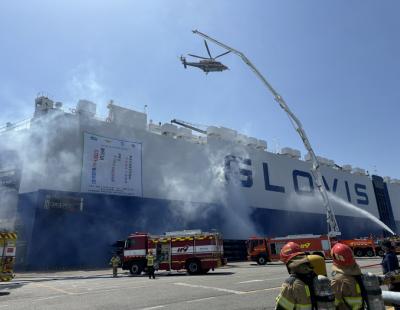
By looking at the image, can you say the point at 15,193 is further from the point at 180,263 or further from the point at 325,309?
the point at 325,309

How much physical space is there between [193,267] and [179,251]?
1457 millimetres

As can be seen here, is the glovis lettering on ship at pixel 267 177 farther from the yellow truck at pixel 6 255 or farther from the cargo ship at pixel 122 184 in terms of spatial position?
the yellow truck at pixel 6 255

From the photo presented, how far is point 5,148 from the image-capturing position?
31078 mm

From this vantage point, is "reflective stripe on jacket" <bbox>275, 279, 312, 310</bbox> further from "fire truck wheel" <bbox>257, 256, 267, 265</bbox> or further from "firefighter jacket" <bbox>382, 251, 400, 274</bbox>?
"fire truck wheel" <bbox>257, 256, 267, 265</bbox>

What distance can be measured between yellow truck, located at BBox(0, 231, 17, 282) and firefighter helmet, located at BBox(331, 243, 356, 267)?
53.0 feet

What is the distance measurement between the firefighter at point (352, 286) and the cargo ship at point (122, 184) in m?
28.6

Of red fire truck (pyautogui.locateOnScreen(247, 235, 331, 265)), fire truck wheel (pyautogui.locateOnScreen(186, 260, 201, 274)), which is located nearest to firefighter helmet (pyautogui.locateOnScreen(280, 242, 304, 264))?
fire truck wheel (pyautogui.locateOnScreen(186, 260, 201, 274))

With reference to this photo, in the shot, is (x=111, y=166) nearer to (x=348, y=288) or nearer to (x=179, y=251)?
(x=179, y=251)

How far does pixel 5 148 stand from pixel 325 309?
1328 inches

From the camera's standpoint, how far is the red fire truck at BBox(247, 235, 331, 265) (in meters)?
28.5

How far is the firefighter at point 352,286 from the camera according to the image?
3.45 metres

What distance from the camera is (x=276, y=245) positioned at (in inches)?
1197

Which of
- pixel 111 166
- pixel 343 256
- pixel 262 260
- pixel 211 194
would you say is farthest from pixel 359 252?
pixel 343 256

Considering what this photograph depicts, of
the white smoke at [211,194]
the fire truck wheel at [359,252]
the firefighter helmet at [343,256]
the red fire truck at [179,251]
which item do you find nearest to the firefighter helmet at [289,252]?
the firefighter helmet at [343,256]
